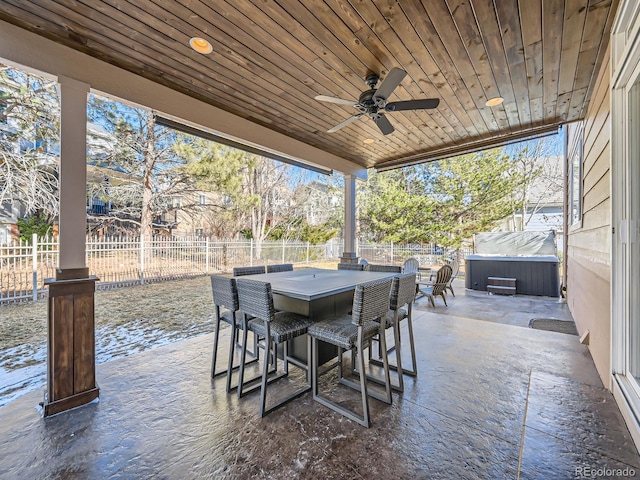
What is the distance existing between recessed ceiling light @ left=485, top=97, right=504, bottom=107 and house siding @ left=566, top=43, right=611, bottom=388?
2.60 ft


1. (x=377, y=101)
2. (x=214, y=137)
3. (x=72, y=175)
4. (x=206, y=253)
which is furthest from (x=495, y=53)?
(x=206, y=253)

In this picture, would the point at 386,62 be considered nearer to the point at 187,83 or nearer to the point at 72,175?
the point at 187,83

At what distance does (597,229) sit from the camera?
258 cm

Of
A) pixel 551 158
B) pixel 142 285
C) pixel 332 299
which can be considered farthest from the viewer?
pixel 551 158

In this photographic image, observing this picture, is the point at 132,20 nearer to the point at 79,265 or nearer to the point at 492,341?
the point at 79,265

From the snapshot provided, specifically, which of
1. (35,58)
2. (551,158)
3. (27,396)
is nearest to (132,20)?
(35,58)

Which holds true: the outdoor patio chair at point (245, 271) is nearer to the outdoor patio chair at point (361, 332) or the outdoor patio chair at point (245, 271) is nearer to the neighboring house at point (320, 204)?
the outdoor patio chair at point (361, 332)

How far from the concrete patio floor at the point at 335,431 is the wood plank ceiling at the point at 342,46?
9.07ft

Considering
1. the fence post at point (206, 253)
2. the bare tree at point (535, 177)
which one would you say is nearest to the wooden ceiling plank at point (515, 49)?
the fence post at point (206, 253)

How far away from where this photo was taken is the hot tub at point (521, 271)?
19.5 feet

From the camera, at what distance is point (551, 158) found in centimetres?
1112

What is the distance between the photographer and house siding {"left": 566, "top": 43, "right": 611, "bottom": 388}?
7.38 ft

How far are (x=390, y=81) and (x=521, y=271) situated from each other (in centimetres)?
591

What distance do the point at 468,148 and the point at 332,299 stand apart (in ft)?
12.0
